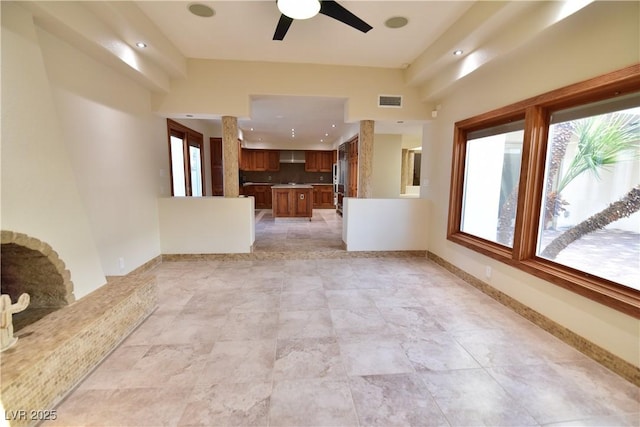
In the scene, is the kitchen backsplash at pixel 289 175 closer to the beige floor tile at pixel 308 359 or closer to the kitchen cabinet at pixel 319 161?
the kitchen cabinet at pixel 319 161

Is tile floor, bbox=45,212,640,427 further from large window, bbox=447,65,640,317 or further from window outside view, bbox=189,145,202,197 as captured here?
window outside view, bbox=189,145,202,197

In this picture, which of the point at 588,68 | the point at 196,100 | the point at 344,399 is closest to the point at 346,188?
the point at 196,100

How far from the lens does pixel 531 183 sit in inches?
105

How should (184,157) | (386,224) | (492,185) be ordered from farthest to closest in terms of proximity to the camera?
(184,157)
(386,224)
(492,185)

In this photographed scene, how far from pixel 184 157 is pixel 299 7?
14.2 ft

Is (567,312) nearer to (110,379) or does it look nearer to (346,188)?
(110,379)

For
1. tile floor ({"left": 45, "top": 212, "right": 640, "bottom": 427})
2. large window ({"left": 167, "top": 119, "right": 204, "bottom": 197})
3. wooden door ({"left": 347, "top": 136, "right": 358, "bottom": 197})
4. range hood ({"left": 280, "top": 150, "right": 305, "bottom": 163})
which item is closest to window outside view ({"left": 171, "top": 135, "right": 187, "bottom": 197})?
large window ({"left": 167, "top": 119, "right": 204, "bottom": 197})

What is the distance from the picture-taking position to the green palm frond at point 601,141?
202 centimetres

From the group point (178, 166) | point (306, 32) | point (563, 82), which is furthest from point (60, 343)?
point (178, 166)

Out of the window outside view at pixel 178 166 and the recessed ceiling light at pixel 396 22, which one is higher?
the recessed ceiling light at pixel 396 22

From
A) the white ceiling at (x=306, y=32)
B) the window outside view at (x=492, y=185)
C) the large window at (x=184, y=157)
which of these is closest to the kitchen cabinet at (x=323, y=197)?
the large window at (x=184, y=157)

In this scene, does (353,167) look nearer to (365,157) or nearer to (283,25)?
(365,157)

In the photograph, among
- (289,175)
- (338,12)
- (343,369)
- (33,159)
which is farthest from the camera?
(289,175)

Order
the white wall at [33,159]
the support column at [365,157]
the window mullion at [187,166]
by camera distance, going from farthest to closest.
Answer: the window mullion at [187,166]
the support column at [365,157]
the white wall at [33,159]
